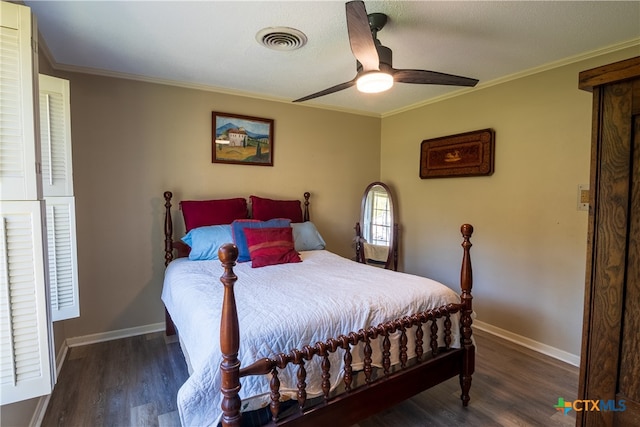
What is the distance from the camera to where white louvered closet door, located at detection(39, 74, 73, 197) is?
81.6 inches

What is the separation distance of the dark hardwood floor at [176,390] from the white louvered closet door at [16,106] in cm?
141

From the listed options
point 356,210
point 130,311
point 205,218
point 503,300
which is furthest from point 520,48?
point 130,311

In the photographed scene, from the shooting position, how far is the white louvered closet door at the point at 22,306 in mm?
1354

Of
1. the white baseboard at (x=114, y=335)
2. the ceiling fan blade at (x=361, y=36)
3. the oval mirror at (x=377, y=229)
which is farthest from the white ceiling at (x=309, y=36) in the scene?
the white baseboard at (x=114, y=335)

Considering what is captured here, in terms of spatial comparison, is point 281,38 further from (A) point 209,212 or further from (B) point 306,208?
(B) point 306,208

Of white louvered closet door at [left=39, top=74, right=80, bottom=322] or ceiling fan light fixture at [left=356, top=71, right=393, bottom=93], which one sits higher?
ceiling fan light fixture at [left=356, top=71, right=393, bottom=93]

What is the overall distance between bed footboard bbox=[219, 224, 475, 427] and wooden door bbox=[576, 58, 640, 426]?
0.93m

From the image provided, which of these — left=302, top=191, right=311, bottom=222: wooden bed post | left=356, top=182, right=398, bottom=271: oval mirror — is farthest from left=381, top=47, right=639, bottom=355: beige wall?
left=302, top=191, right=311, bottom=222: wooden bed post

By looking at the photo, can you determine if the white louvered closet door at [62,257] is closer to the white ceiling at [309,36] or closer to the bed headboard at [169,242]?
the bed headboard at [169,242]

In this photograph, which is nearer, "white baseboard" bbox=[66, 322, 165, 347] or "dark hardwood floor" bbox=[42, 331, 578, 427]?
"dark hardwood floor" bbox=[42, 331, 578, 427]

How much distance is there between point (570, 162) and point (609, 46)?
0.82m

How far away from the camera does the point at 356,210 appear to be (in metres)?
4.29

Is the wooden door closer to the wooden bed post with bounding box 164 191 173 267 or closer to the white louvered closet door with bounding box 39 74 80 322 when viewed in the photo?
the white louvered closet door with bounding box 39 74 80 322

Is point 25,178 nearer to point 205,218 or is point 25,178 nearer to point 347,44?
point 205,218
